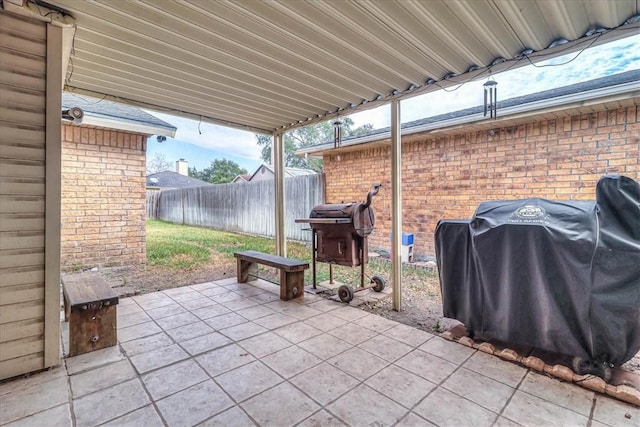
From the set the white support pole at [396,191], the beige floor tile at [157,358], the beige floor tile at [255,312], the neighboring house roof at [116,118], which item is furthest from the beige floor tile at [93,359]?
the neighboring house roof at [116,118]

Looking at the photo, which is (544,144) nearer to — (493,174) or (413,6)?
(493,174)

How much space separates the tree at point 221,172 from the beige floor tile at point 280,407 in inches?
1234

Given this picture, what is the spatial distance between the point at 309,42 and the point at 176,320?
3187mm

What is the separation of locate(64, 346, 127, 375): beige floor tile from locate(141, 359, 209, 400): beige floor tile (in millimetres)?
488

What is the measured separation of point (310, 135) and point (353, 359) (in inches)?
973

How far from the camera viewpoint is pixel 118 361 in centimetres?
249

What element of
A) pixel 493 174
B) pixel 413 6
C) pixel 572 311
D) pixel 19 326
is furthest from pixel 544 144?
pixel 19 326

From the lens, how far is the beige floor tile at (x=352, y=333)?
2.88 m

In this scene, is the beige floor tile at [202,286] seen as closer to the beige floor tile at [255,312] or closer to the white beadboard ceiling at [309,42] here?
the beige floor tile at [255,312]

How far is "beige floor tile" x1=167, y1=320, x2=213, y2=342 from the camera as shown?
2.94m

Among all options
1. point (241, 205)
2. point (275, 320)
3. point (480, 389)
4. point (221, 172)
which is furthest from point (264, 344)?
point (221, 172)

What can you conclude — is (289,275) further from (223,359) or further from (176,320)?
(223,359)

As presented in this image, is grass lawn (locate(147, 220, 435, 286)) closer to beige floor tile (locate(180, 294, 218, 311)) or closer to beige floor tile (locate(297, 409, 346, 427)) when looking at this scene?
beige floor tile (locate(180, 294, 218, 311))

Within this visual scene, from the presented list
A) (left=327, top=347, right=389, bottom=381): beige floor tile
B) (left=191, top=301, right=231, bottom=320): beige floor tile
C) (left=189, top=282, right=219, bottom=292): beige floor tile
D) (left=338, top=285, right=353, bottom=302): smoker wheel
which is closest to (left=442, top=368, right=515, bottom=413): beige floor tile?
(left=327, top=347, right=389, bottom=381): beige floor tile
